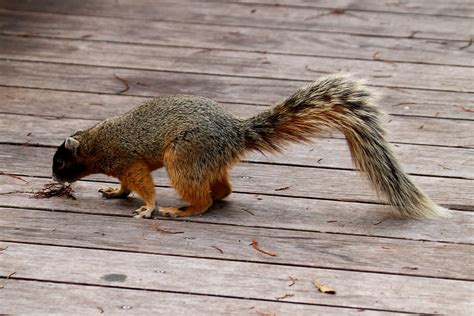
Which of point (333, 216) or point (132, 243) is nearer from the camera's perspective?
point (132, 243)

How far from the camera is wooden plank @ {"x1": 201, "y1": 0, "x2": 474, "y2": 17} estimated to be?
19.2ft

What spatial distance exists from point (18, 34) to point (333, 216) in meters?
2.58

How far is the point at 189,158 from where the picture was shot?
350 cm

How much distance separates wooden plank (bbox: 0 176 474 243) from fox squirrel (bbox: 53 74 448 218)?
66 mm

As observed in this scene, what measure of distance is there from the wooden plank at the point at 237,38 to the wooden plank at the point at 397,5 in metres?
0.46

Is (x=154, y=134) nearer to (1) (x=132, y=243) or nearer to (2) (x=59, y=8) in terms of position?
(1) (x=132, y=243)

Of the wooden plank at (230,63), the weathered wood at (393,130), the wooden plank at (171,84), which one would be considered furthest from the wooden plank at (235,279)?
the wooden plank at (230,63)

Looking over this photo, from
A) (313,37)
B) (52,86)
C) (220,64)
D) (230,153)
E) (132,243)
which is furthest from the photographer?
(313,37)

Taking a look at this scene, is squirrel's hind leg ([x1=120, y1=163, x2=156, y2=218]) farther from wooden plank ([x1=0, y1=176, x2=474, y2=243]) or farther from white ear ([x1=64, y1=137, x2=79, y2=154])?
white ear ([x1=64, y1=137, x2=79, y2=154])

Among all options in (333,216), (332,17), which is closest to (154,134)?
(333,216)

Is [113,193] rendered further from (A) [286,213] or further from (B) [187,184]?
(A) [286,213]

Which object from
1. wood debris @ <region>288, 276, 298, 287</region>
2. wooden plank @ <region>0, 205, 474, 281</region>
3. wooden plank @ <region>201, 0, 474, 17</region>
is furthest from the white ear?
wooden plank @ <region>201, 0, 474, 17</region>

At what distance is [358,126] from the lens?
3.49 m

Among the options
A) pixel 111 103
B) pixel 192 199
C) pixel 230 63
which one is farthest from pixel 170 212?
pixel 230 63
